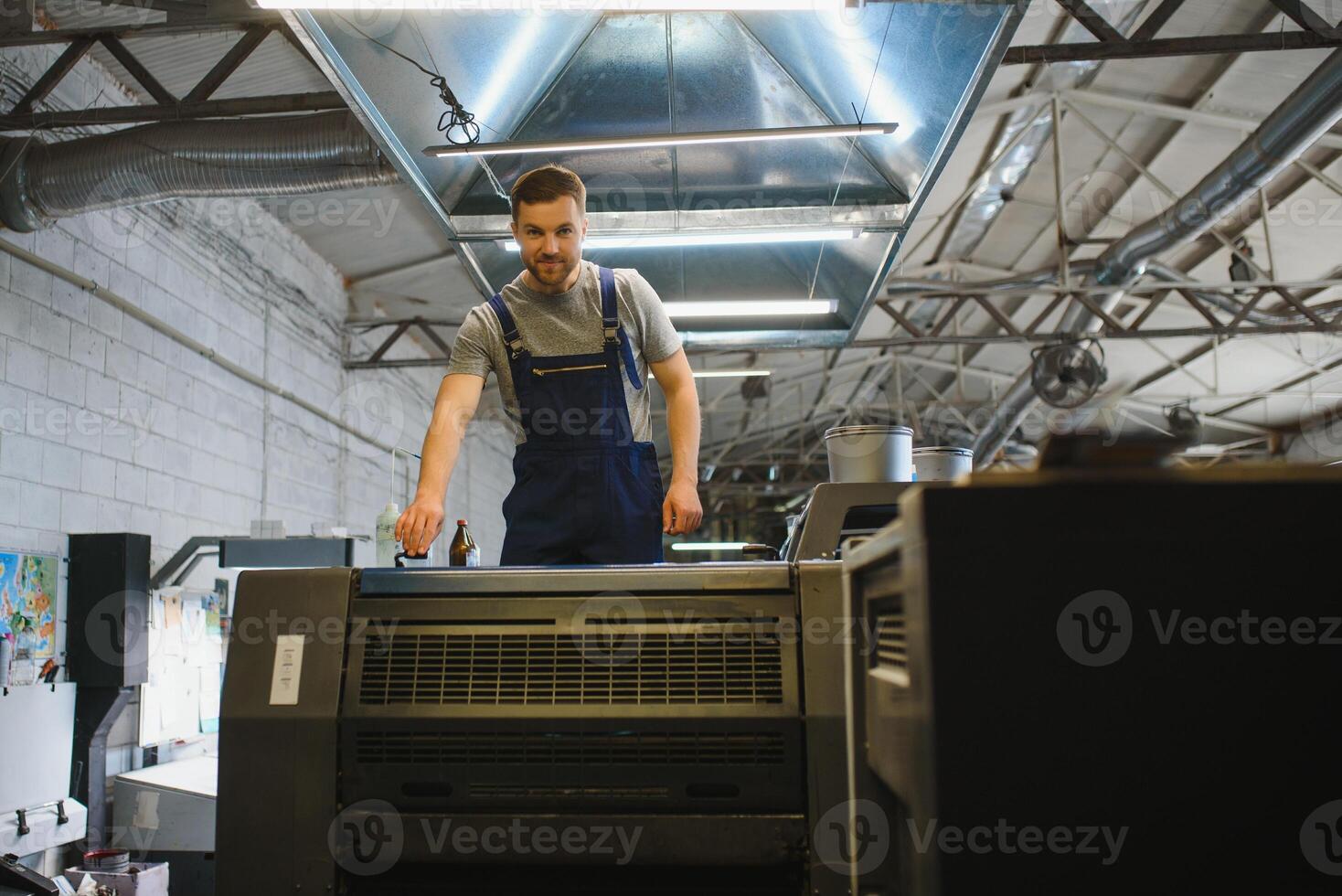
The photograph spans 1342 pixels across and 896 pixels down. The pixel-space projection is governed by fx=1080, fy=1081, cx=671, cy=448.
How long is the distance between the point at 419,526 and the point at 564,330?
459 millimetres

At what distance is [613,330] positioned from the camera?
175 cm

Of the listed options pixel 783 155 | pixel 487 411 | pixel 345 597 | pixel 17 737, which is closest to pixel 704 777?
pixel 345 597

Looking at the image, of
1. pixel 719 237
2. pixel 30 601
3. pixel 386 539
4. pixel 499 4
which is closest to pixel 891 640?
pixel 499 4

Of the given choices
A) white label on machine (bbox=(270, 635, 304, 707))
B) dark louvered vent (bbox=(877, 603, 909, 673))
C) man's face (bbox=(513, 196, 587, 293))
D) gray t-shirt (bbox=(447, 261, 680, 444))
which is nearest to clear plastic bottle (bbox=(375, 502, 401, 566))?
gray t-shirt (bbox=(447, 261, 680, 444))

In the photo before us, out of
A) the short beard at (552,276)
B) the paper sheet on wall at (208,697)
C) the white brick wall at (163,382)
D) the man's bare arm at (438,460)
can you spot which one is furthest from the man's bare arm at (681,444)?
the paper sheet on wall at (208,697)

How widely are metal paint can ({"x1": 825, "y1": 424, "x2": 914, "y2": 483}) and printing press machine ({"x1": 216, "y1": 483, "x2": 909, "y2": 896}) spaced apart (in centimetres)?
108

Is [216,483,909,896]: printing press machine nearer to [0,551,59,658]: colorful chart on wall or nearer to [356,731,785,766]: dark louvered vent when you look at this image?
[356,731,785,766]: dark louvered vent

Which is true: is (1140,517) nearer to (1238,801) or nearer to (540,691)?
(1238,801)

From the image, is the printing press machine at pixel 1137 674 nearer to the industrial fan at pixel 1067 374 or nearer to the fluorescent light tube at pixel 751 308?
the fluorescent light tube at pixel 751 308

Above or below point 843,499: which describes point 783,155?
above

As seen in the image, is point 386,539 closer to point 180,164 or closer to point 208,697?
point 180,164

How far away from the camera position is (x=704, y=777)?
3.53ft

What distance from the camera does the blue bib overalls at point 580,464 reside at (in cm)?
165

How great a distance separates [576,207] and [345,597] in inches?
33.3
